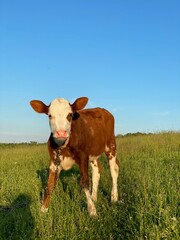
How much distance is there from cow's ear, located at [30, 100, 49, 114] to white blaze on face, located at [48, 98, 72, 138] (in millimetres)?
208

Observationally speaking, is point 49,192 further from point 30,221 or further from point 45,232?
point 45,232

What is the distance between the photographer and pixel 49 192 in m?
7.19

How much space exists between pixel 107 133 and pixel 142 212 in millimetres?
4782

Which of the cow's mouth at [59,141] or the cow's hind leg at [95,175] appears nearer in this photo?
the cow's mouth at [59,141]

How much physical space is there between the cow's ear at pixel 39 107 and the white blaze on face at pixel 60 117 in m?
0.21

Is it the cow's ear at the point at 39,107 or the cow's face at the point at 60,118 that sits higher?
the cow's ear at the point at 39,107

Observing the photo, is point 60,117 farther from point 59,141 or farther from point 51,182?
point 51,182

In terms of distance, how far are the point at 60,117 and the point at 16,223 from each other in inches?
81.0

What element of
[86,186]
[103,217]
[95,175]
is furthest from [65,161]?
[95,175]

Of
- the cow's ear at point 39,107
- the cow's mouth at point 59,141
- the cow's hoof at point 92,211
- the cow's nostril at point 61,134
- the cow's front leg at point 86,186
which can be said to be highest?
the cow's ear at point 39,107

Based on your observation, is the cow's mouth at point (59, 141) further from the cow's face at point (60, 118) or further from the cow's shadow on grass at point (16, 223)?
the cow's shadow on grass at point (16, 223)

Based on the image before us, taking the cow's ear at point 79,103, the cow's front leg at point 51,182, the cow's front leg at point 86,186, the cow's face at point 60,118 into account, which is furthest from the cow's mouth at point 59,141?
the cow's ear at point 79,103

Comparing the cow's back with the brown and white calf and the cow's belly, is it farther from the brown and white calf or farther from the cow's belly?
the cow's belly

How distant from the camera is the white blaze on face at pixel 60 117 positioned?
653cm
